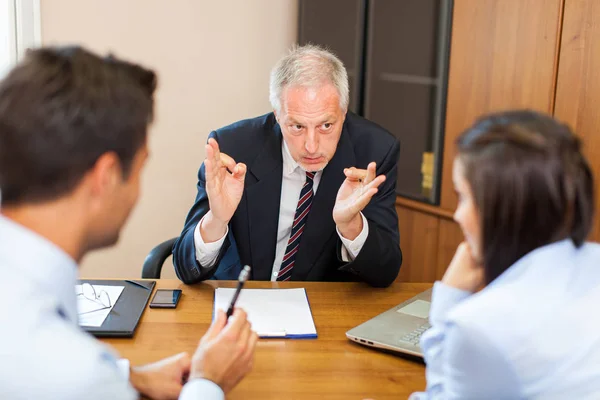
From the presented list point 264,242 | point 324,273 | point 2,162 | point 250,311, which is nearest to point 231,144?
point 264,242

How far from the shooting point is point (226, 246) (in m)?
2.10

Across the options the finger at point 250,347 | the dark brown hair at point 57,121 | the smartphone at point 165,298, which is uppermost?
the dark brown hair at point 57,121

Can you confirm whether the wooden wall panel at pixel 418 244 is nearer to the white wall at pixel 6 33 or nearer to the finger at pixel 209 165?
the finger at pixel 209 165

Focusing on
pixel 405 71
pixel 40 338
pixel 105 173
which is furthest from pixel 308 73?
pixel 40 338

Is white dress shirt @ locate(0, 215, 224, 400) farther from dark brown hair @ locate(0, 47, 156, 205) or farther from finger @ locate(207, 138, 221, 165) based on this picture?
finger @ locate(207, 138, 221, 165)

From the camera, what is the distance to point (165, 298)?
179 centimetres

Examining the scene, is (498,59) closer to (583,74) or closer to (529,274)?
(583,74)

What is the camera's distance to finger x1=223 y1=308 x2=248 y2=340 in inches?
51.6

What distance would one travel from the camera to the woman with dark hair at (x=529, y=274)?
1.00 meters

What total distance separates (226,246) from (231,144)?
1.20 ft

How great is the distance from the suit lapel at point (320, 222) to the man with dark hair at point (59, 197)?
100 centimetres

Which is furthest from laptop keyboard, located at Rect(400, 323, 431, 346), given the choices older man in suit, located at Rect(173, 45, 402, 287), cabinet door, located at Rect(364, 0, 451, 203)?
cabinet door, located at Rect(364, 0, 451, 203)

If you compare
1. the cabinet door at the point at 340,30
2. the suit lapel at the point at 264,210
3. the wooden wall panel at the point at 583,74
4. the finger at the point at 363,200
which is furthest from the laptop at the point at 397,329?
the cabinet door at the point at 340,30

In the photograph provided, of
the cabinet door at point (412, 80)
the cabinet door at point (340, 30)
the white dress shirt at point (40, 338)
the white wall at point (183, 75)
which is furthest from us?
the white wall at point (183, 75)
